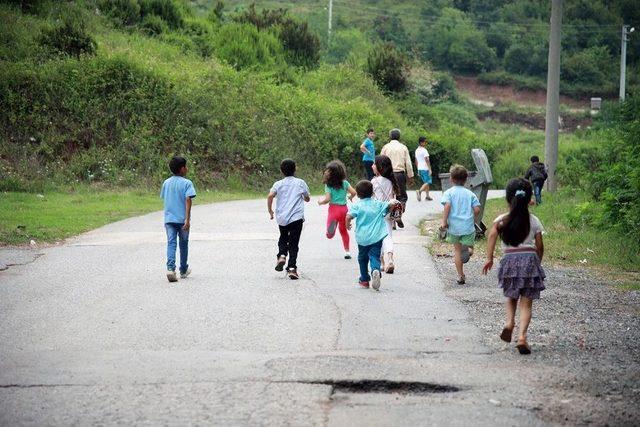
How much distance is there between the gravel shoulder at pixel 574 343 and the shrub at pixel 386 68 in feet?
123

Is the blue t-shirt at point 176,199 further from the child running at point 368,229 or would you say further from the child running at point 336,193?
the child running at point 368,229

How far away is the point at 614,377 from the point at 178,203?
707cm

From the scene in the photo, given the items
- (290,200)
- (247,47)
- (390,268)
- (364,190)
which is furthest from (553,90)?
(247,47)

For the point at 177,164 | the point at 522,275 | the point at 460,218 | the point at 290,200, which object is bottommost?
the point at 460,218

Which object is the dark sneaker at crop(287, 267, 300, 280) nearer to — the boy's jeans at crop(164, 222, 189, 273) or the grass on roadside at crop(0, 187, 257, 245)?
the boy's jeans at crop(164, 222, 189, 273)

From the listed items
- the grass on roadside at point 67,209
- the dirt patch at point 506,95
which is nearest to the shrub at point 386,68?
the grass on roadside at point 67,209

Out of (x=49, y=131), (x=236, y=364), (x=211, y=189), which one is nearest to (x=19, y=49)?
(x=49, y=131)

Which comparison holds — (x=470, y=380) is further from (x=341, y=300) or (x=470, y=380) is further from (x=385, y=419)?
(x=341, y=300)

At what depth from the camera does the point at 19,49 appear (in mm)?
34719

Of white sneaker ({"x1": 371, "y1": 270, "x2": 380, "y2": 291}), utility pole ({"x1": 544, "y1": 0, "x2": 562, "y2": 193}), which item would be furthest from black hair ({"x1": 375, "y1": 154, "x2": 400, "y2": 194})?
utility pole ({"x1": 544, "y1": 0, "x2": 562, "y2": 193})

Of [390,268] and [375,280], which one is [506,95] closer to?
[390,268]

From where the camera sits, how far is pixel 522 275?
9461mm

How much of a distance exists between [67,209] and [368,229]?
11983 millimetres

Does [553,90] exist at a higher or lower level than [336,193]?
higher
